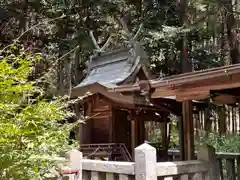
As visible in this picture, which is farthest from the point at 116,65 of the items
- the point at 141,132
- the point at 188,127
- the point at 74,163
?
the point at 74,163

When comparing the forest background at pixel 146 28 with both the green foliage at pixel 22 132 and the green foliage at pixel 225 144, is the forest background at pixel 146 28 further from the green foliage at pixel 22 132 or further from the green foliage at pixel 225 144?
the green foliage at pixel 22 132

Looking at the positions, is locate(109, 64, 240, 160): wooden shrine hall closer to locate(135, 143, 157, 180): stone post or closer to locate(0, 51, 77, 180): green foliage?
locate(135, 143, 157, 180): stone post

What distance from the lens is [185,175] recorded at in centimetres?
282

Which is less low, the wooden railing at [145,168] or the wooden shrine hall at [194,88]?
the wooden shrine hall at [194,88]

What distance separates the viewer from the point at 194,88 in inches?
163

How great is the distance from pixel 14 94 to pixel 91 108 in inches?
194

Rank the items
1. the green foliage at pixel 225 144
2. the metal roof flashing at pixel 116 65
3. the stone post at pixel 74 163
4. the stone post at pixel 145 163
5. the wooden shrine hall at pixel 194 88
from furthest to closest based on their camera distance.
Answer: the green foliage at pixel 225 144 < the metal roof flashing at pixel 116 65 < the wooden shrine hall at pixel 194 88 < the stone post at pixel 74 163 < the stone post at pixel 145 163

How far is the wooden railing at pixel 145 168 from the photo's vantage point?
2.46 meters

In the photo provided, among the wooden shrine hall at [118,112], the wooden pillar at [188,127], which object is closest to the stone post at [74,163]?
the wooden pillar at [188,127]

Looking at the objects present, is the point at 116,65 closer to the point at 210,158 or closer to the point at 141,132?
the point at 141,132

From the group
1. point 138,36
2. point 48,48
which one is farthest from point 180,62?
point 48,48

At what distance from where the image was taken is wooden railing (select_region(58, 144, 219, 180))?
2457mm

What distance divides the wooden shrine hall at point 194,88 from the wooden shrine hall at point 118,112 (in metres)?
0.97

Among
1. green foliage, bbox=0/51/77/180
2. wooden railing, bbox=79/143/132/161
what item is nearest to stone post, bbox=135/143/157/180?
green foliage, bbox=0/51/77/180
